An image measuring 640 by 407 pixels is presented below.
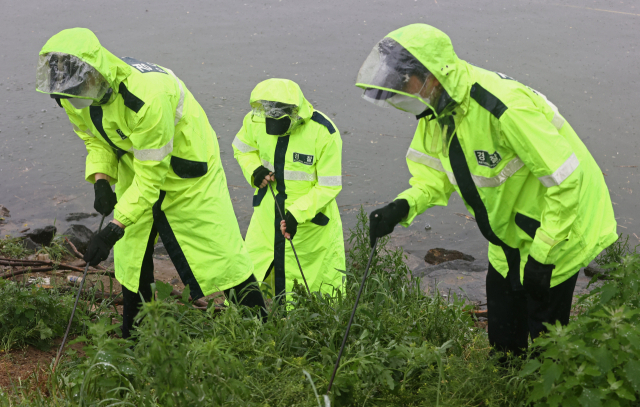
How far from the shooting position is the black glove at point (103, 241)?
2.95m

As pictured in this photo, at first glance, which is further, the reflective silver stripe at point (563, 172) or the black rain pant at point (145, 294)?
the black rain pant at point (145, 294)

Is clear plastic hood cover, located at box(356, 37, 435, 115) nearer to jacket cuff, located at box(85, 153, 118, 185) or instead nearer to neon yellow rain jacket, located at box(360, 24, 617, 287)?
neon yellow rain jacket, located at box(360, 24, 617, 287)

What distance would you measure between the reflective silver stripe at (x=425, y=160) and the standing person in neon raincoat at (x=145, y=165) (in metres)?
1.20

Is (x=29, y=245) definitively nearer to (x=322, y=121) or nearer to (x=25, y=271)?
(x=25, y=271)

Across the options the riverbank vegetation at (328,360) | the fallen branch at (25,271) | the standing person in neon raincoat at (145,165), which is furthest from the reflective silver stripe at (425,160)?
the fallen branch at (25,271)

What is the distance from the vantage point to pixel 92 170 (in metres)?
3.26

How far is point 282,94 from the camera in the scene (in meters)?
3.45

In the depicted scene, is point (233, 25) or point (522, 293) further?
point (233, 25)

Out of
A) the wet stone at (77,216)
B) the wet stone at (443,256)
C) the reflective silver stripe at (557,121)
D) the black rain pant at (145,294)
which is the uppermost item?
the reflective silver stripe at (557,121)

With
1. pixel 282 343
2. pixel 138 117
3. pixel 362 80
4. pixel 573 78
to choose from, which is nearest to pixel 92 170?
pixel 138 117

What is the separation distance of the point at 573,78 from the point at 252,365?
733 cm

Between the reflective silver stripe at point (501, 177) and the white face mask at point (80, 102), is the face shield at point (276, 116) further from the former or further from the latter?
the reflective silver stripe at point (501, 177)

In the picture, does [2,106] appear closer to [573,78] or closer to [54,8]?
[54,8]

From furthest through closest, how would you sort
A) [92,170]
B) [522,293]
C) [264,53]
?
[264,53]
[92,170]
[522,293]
